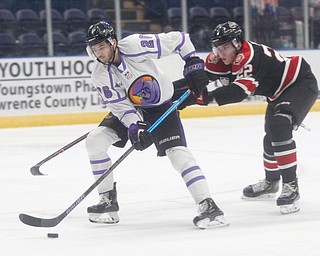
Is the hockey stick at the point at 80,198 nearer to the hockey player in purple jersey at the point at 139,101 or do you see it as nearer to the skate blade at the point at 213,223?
the hockey player in purple jersey at the point at 139,101

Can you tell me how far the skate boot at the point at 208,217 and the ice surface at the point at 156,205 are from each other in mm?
37

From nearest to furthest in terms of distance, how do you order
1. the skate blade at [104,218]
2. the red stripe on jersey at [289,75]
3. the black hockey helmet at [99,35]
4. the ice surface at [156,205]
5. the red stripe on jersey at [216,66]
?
the ice surface at [156,205] < the black hockey helmet at [99,35] < the skate blade at [104,218] < the red stripe on jersey at [289,75] < the red stripe on jersey at [216,66]

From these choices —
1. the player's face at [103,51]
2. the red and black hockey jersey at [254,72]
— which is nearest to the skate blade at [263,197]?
the red and black hockey jersey at [254,72]

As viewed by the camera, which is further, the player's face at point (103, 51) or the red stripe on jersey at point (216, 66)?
the red stripe on jersey at point (216, 66)

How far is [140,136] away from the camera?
4.02 meters

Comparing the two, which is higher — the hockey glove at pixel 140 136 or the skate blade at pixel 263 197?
the hockey glove at pixel 140 136

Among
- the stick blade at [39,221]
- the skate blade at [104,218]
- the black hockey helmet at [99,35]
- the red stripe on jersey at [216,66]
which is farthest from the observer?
the red stripe on jersey at [216,66]

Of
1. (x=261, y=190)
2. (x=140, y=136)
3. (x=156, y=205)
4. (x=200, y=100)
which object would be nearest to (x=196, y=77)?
(x=200, y=100)

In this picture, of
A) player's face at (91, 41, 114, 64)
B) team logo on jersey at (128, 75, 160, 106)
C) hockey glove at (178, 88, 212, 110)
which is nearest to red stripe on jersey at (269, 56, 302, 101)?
hockey glove at (178, 88, 212, 110)

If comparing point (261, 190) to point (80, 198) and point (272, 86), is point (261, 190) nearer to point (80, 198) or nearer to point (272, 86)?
point (272, 86)

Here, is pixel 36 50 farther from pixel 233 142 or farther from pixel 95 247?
pixel 95 247

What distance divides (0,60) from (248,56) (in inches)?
224

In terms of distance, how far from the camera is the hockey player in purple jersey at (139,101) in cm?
407

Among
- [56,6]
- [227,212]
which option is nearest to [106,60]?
[227,212]
